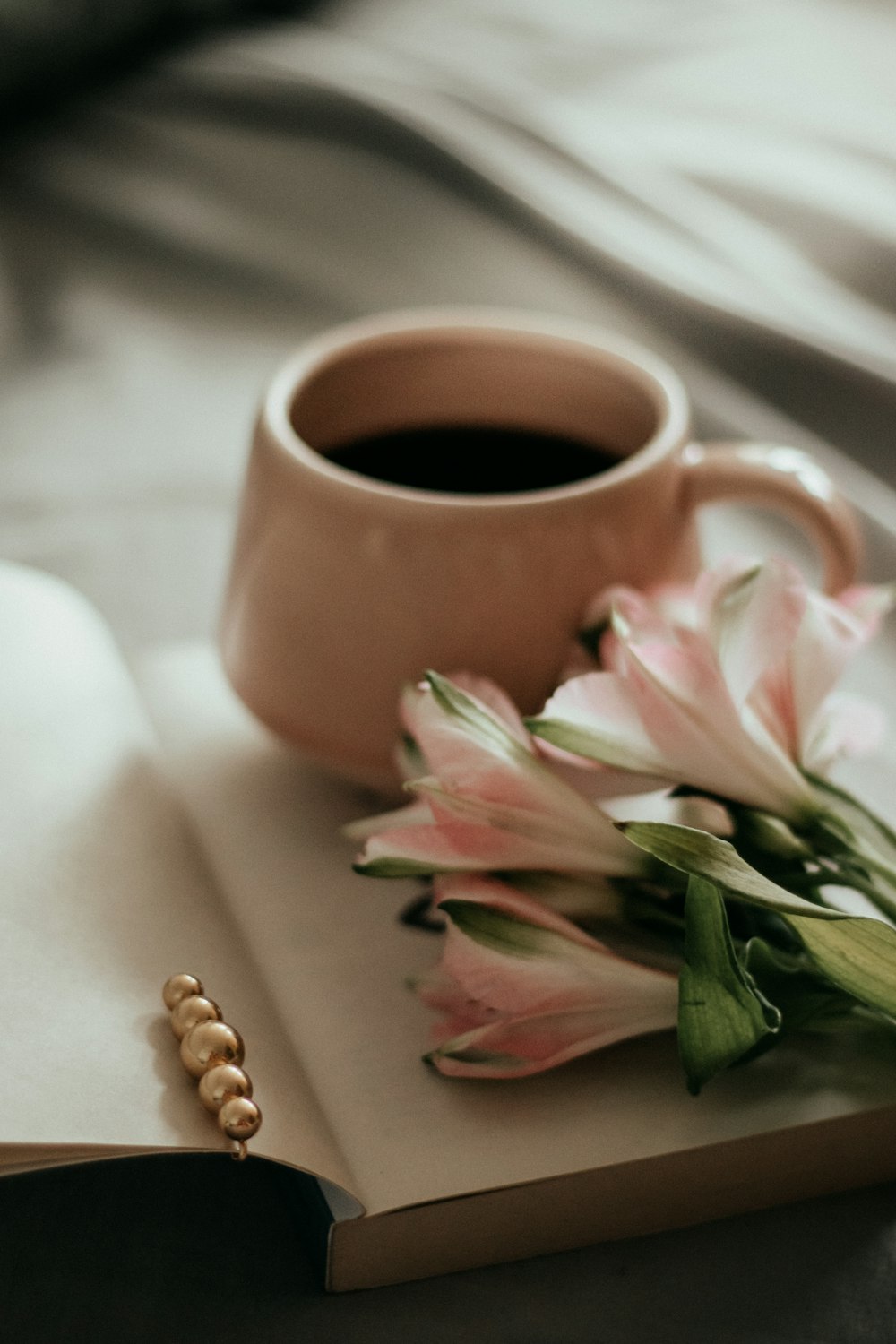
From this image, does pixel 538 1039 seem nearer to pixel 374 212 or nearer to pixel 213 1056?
pixel 213 1056

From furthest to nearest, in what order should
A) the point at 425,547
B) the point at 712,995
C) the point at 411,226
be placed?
the point at 411,226
the point at 425,547
the point at 712,995

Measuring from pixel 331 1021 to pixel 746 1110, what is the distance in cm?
11

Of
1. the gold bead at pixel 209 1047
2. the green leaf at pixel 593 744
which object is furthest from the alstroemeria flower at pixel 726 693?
the gold bead at pixel 209 1047

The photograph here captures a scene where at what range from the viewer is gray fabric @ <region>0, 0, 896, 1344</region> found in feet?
2.33

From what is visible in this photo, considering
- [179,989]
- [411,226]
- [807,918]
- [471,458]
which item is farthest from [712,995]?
[411,226]

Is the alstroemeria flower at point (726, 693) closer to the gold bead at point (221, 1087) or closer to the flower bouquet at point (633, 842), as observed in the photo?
the flower bouquet at point (633, 842)

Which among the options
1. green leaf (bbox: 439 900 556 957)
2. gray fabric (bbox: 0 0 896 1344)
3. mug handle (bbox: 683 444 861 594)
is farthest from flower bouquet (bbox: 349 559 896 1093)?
gray fabric (bbox: 0 0 896 1344)

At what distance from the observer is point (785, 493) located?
1.50 feet

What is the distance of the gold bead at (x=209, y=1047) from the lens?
1.05 feet

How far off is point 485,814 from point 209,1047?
83mm

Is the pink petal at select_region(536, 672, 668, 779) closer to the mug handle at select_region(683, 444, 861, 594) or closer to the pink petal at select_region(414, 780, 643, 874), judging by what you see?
the pink petal at select_region(414, 780, 643, 874)

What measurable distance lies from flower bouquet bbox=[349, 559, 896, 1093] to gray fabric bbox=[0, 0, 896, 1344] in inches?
12.6

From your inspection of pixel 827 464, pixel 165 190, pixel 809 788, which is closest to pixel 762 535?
pixel 827 464

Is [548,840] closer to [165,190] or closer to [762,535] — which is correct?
[762,535]
